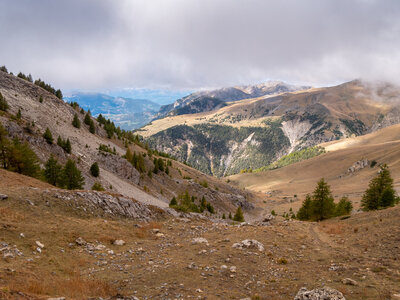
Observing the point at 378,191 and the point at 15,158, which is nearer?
the point at 15,158

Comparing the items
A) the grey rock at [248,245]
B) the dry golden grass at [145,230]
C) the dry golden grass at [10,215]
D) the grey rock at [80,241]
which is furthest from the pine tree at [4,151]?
the grey rock at [248,245]

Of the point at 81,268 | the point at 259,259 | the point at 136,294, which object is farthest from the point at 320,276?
the point at 81,268

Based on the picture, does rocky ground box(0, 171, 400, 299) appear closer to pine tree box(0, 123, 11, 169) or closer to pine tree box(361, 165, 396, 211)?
pine tree box(0, 123, 11, 169)

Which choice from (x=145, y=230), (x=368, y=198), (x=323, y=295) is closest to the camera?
(x=323, y=295)

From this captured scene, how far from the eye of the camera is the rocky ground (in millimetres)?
11266

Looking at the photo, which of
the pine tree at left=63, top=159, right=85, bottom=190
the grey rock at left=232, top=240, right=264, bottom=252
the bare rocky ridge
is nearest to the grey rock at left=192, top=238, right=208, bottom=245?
the grey rock at left=232, top=240, right=264, bottom=252

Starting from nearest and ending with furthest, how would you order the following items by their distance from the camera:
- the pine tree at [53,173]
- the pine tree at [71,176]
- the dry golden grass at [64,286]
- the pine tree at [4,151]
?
1. the dry golden grass at [64,286]
2. the pine tree at [4,151]
3. the pine tree at [53,173]
4. the pine tree at [71,176]

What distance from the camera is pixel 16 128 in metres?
54.8

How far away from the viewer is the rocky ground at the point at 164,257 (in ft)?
37.0

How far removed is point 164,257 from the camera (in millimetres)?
16328

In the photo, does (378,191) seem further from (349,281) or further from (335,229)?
(349,281)

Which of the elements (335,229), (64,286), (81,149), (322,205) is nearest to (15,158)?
(64,286)

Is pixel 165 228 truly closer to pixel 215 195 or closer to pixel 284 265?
pixel 284 265

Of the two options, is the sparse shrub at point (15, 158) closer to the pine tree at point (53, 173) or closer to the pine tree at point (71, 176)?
the pine tree at point (53, 173)
